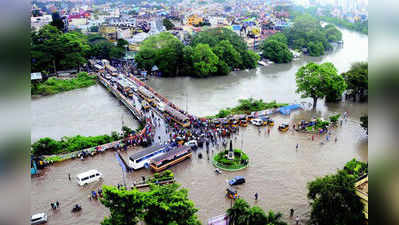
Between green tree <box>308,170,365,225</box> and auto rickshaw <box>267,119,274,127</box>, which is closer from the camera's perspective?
green tree <box>308,170,365,225</box>

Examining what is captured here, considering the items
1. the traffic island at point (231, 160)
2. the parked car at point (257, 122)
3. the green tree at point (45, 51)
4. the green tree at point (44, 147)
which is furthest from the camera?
the green tree at point (45, 51)

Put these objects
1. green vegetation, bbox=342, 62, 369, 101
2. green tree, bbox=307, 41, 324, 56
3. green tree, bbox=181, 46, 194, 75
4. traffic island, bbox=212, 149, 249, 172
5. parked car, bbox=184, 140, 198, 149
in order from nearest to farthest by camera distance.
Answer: traffic island, bbox=212, 149, 249, 172 < parked car, bbox=184, 140, 198, 149 < green vegetation, bbox=342, 62, 369, 101 < green tree, bbox=181, 46, 194, 75 < green tree, bbox=307, 41, 324, 56

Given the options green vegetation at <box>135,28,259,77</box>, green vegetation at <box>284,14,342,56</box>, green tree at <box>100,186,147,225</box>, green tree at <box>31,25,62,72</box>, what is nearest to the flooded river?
green tree at <box>100,186,147,225</box>

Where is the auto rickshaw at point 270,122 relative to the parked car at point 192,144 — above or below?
above

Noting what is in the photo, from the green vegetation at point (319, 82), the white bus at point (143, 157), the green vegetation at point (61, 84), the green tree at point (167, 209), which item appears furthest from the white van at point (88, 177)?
the green vegetation at point (61, 84)

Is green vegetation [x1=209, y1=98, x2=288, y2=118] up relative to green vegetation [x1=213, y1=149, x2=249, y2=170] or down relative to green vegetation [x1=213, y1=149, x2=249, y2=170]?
up

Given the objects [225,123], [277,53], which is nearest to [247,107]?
[225,123]

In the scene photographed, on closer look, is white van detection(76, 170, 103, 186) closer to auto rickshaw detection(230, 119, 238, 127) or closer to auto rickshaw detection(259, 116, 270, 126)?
auto rickshaw detection(230, 119, 238, 127)

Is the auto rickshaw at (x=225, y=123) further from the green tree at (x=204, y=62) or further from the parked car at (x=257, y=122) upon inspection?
the green tree at (x=204, y=62)
